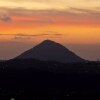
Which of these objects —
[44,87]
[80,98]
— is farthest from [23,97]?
[44,87]

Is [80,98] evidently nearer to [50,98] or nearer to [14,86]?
[50,98]

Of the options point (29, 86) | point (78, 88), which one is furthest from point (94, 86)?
point (29, 86)

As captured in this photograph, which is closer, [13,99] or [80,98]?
[13,99]

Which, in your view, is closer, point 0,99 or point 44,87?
point 0,99

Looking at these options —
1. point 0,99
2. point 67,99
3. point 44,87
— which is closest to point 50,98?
point 67,99

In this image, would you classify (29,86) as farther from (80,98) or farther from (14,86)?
(80,98)

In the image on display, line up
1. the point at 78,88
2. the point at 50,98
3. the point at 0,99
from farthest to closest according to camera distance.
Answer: the point at 78,88
the point at 50,98
the point at 0,99

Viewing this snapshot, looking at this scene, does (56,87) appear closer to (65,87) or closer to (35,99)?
(65,87)

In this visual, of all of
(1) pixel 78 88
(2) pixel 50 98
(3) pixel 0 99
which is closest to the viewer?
(3) pixel 0 99
